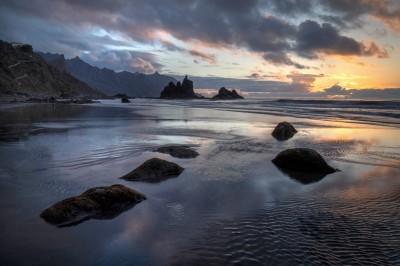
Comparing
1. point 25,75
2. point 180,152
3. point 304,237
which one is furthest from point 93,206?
point 25,75

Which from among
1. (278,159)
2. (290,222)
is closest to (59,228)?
(290,222)

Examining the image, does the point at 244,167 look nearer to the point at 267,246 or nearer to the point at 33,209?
the point at 267,246

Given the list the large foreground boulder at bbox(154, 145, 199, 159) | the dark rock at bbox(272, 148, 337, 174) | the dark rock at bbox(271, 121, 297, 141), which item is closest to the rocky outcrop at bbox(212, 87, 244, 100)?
the dark rock at bbox(271, 121, 297, 141)

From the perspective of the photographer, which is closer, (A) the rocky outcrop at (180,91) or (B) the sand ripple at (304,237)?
(B) the sand ripple at (304,237)

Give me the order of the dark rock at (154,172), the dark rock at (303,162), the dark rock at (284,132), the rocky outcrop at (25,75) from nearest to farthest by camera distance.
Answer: the dark rock at (154,172), the dark rock at (303,162), the dark rock at (284,132), the rocky outcrop at (25,75)

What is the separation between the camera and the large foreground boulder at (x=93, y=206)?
6241 mm

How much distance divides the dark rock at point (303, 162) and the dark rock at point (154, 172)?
388 centimetres

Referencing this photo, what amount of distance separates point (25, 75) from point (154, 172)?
469 ft

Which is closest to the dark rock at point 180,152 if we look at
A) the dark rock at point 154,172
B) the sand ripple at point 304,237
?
the dark rock at point 154,172

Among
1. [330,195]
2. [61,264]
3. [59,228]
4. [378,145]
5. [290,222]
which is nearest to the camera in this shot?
[61,264]

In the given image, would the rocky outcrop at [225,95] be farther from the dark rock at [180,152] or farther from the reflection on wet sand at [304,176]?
the reflection on wet sand at [304,176]

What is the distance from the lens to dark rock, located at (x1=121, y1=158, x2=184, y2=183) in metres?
9.50

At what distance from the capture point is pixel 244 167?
11203 mm

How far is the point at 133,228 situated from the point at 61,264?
5.17ft
